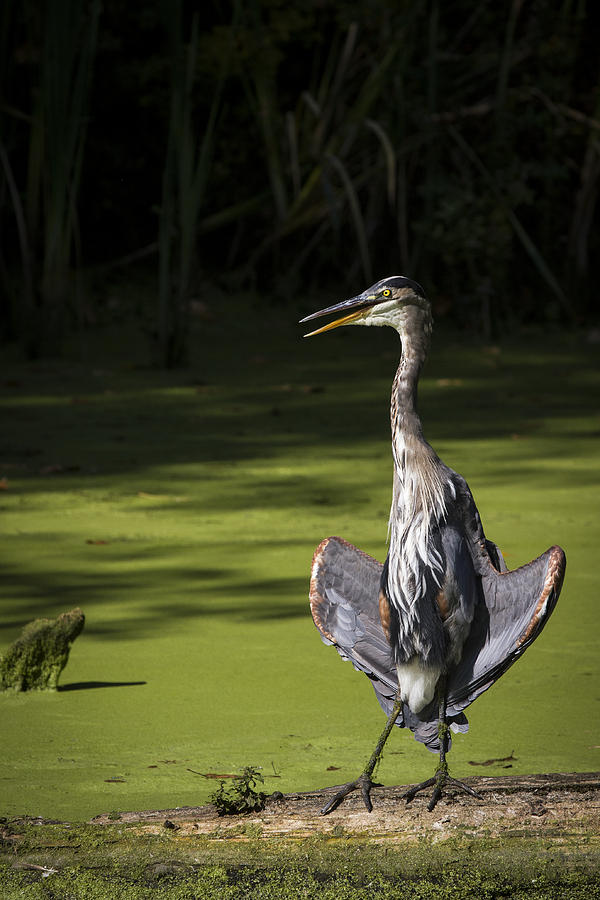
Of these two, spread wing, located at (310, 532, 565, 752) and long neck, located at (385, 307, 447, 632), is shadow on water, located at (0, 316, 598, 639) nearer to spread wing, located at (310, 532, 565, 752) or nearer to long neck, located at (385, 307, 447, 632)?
spread wing, located at (310, 532, 565, 752)

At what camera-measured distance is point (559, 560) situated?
2070mm

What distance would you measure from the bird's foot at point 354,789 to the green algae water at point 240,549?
257mm

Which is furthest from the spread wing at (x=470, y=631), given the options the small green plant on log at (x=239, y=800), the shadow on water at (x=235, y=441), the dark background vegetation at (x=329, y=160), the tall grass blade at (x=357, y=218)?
the dark background vegetation at (x=329, y=160)

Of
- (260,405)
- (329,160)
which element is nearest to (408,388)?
(260,405)

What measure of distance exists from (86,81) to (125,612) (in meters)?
4.16

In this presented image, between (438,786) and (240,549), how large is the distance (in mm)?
1862

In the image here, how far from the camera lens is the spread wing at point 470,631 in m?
2.16

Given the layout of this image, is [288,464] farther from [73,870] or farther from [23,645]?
[73,870]

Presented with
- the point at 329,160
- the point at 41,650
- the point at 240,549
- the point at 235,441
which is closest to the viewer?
the point at 41,650

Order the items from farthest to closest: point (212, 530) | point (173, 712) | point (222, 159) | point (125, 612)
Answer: point (222, 159)
point (212, 530)
point (125, 612)
point (173, 712)

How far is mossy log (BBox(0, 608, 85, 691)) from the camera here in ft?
8.90

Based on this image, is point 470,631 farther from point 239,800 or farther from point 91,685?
point 91,685

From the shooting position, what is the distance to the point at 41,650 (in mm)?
2721

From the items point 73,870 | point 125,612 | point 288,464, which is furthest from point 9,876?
point 288,464
